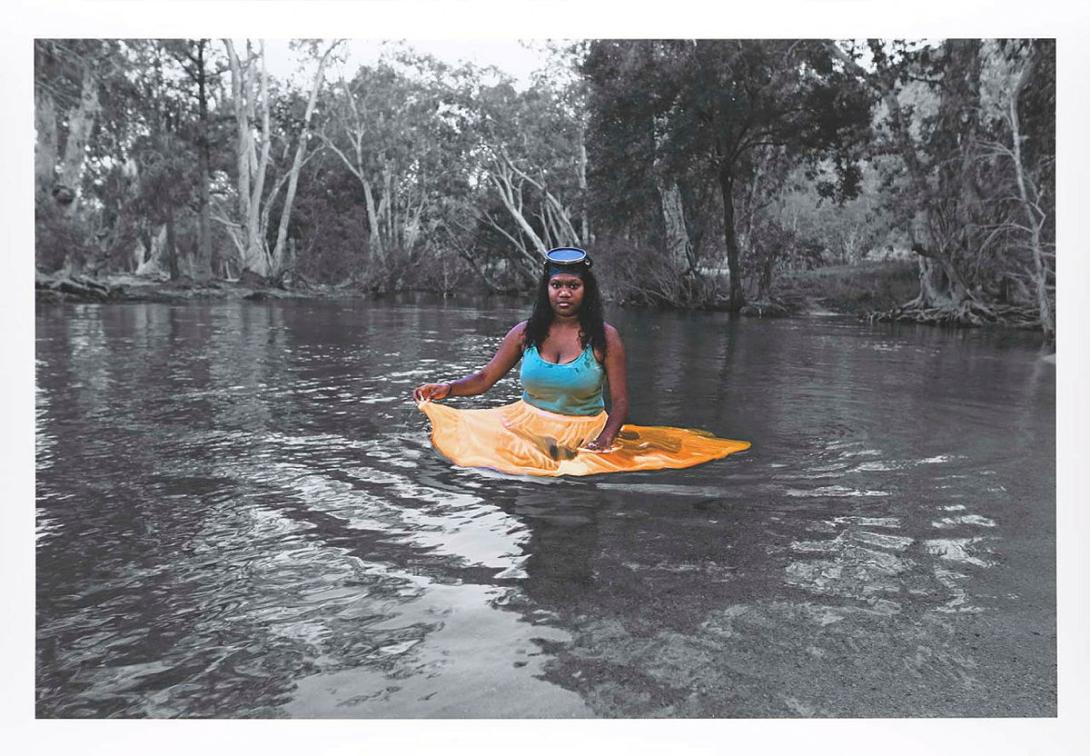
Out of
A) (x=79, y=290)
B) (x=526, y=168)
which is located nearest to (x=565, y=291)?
(x=79, y=290)

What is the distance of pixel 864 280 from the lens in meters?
19.0

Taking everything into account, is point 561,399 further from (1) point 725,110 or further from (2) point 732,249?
(2) point 732,249

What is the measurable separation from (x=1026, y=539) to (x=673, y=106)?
9355mm

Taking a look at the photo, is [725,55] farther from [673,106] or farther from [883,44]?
[673,106]

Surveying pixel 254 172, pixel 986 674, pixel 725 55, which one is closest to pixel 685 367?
pixel 725 55

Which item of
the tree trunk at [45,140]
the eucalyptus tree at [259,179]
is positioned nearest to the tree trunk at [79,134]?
the tree trunk at [45,140]

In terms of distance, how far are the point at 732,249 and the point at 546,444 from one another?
14.5 m

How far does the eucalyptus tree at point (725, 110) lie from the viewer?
745 centimetres

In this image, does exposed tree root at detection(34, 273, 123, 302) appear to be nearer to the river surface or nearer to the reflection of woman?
the river surface

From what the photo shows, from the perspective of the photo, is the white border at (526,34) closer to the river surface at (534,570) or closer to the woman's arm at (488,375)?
the river surface at (534,570)

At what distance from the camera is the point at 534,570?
2.90 metres

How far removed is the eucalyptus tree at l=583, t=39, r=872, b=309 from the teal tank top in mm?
2363

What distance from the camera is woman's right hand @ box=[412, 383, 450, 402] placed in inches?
173

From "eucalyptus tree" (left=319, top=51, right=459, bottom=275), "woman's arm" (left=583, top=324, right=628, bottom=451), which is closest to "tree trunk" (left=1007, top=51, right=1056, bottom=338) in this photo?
"woman's arm" (left=583, top=324, right=628, bottom=451)
